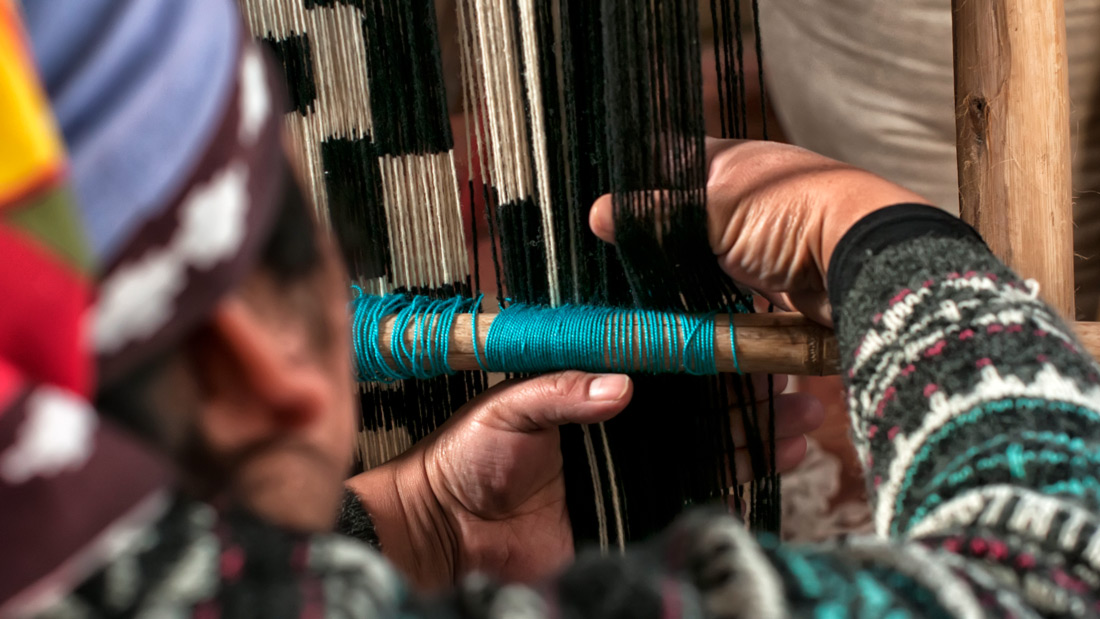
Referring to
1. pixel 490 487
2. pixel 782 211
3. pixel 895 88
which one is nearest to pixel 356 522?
pixel 490 487

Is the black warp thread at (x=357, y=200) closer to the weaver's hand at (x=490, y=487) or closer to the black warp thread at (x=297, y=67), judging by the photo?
the black warp thread at (x=297, y=67)

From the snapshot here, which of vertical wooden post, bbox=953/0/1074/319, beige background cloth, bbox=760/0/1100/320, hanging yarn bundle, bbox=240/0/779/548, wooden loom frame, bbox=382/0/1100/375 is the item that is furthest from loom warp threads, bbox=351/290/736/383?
beige background cloth, bbox=760/0/1100/320

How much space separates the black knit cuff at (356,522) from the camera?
3.06 ft

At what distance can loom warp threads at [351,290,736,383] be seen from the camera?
30.9 inches

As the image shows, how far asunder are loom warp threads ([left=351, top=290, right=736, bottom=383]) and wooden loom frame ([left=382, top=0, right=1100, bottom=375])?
14cm

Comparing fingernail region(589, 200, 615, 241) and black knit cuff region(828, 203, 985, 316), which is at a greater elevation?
fingernail region(589, 200, 615, 241)

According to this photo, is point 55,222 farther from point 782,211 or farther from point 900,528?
point 782,211

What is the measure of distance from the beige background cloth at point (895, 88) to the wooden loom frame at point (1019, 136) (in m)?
0.26

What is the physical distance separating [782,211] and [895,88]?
15.6 inches

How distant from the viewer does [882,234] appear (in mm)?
623

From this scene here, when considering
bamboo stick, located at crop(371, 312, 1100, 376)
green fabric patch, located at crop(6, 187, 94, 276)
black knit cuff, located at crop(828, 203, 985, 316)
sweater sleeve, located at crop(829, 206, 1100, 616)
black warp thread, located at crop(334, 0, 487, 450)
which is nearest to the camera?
green fabric patch, located at crop(6, 187, 94, 276)

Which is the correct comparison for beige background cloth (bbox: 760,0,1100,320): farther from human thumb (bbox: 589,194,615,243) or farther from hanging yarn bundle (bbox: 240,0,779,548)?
human thumb (bbox: 589,194,615,243)

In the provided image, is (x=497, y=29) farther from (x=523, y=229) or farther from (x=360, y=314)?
Answer: (x=360, y=314)

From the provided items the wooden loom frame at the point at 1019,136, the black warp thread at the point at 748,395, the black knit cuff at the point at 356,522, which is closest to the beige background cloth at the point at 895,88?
the black warp thread at the point at 748,395
